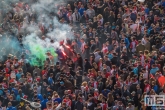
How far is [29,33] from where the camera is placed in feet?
88.7

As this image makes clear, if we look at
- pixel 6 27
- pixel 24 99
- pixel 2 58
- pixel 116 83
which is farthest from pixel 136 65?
pixel 6 27

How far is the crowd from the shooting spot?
20.8 m

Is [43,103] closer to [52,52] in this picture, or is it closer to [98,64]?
[98,64]

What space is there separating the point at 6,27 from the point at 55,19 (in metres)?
2.61

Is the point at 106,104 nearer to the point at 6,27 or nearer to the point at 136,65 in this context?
the point at 136,65

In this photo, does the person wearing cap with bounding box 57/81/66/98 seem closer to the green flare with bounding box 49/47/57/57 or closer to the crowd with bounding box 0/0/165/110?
the crowd with bounding box 0/0/165/110

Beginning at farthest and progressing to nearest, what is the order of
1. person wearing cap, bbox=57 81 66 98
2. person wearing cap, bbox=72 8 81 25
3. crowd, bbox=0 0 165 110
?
person wearing cap, bbox=72 8 81 25 → person wearing cap, bbox=57 81 66 98 → crowd, bbox=0 0 165 110

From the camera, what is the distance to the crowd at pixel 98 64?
20.8 m

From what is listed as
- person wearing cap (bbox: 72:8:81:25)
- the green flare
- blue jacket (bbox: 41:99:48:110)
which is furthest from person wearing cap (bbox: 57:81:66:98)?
person wearing cap (bbox: 72:8:81:25)

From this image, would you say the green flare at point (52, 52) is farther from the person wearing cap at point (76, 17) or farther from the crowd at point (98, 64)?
the person wearing cap at point (76, 17)

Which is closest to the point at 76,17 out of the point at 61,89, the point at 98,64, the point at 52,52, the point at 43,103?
the point at 52,52

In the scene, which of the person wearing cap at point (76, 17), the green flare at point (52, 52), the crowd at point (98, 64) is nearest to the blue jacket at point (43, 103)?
the crowd at point (98, 64)

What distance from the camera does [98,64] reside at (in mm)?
23156

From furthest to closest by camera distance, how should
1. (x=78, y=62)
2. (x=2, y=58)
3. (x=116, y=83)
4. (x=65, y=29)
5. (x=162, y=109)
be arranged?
1. (x=65, y=29)
2. (x=2, y=58)
3. (x=78, y=62)
4. (x=116, y=83)
5. (x=162, y=109)
